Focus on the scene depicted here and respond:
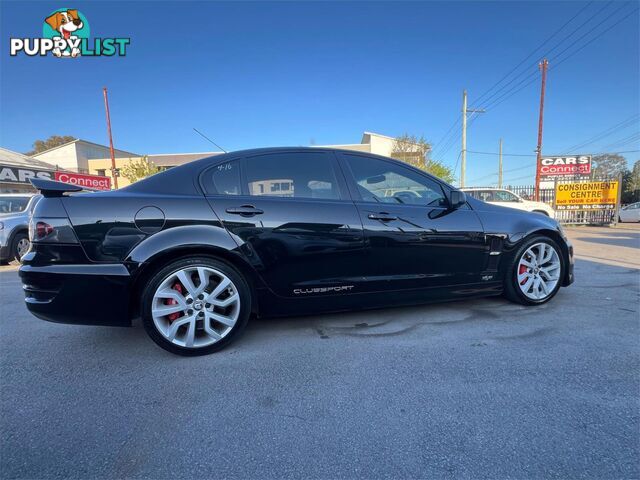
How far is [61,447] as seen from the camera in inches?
60.9

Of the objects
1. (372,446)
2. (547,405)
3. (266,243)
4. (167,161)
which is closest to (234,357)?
(266,243)

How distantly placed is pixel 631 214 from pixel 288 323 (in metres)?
23.0

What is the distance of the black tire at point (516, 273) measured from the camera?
319 centimetres

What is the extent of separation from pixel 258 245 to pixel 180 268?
0.58m

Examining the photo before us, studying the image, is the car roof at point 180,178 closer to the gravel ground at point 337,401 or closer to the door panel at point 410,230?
the gravel ground at point 337,401

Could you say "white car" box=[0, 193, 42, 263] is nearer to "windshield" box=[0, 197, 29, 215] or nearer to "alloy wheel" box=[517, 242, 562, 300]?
"windshield" box=[0, 197, 29, 215]

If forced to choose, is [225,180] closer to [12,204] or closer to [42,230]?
[42,230]

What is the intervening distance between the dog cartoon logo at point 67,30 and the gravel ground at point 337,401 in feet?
28.4

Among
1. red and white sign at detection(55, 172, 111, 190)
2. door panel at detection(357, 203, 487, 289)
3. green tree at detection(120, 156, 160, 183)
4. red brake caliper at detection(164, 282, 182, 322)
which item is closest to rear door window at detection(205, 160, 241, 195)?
red brake caliper at detection(164, 282, 182, 322)

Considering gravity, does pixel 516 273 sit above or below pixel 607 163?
below

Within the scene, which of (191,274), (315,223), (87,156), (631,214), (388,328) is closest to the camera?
(191,274)

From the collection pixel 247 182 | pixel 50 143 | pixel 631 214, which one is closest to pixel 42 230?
pixel 247 182

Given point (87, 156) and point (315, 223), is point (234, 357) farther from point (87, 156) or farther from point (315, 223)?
point (87, 156)

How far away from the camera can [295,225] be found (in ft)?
8.30
